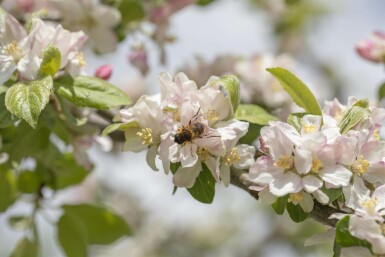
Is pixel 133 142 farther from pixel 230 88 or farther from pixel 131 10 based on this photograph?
pixel 131 10

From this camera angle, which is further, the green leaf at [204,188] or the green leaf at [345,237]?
the green leaf at [204,188]

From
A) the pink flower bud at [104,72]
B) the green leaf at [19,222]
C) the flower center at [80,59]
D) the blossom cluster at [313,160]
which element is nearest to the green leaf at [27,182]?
the green leaf at [19,222]

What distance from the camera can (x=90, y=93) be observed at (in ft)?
5.07

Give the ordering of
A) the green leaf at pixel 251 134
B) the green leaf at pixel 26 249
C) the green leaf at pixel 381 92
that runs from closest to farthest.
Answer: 1. the green leaf at pixel 251 134
2. the green leaf at pixel 381 92
3. the green leaf at pixel 26 249

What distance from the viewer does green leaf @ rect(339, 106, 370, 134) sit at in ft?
4.50

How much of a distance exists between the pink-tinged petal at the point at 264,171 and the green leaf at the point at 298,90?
0.21 metres

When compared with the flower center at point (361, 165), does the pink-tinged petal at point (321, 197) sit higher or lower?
lower

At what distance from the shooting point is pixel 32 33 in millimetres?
1544

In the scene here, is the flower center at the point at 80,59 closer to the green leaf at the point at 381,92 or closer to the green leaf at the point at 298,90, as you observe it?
the green leaf at the point at 298,90

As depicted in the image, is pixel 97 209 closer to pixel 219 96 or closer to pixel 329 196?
pixel 219 96

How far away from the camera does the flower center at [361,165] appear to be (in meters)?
1.36

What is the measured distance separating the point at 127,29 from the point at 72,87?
0.84 meters

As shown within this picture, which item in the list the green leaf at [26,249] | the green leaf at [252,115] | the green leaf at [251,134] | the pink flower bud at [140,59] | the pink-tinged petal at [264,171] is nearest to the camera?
the pink-tinged petal at [264,171]

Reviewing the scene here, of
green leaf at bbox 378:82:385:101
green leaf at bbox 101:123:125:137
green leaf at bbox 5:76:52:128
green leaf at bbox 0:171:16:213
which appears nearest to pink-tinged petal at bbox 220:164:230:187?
green leaf at bbox 101:123:125:137
